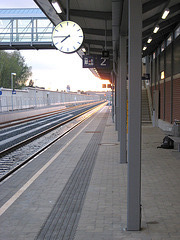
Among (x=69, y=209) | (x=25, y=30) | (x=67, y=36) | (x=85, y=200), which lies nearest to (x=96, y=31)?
(x=67, y=36)

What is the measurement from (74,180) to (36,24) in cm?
2043

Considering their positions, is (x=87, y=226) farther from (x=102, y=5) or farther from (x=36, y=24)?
(x=36, y=24)

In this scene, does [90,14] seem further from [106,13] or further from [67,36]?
[67,36]

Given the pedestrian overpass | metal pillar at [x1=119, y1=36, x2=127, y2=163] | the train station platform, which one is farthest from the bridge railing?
the train station platform

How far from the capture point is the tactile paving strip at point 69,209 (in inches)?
179

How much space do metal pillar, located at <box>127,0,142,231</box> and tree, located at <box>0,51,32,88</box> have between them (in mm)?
77377

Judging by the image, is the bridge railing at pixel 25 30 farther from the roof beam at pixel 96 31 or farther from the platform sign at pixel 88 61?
the roof beam at pixel 96 31

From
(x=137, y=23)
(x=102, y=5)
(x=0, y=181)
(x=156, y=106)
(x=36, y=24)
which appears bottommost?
(x=0, y=181)

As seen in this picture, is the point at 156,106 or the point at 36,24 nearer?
the point at 156,106

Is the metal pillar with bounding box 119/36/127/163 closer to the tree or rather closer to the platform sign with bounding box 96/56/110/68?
the platform sign with bounding box 96/56/110/68

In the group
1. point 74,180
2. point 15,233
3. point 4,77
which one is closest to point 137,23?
point 15,233

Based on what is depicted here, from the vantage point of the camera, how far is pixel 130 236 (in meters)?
4.42

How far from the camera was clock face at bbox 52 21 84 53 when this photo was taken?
8.68m

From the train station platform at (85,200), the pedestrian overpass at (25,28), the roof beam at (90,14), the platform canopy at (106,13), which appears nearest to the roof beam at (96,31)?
the platform canopy at (106,13)
